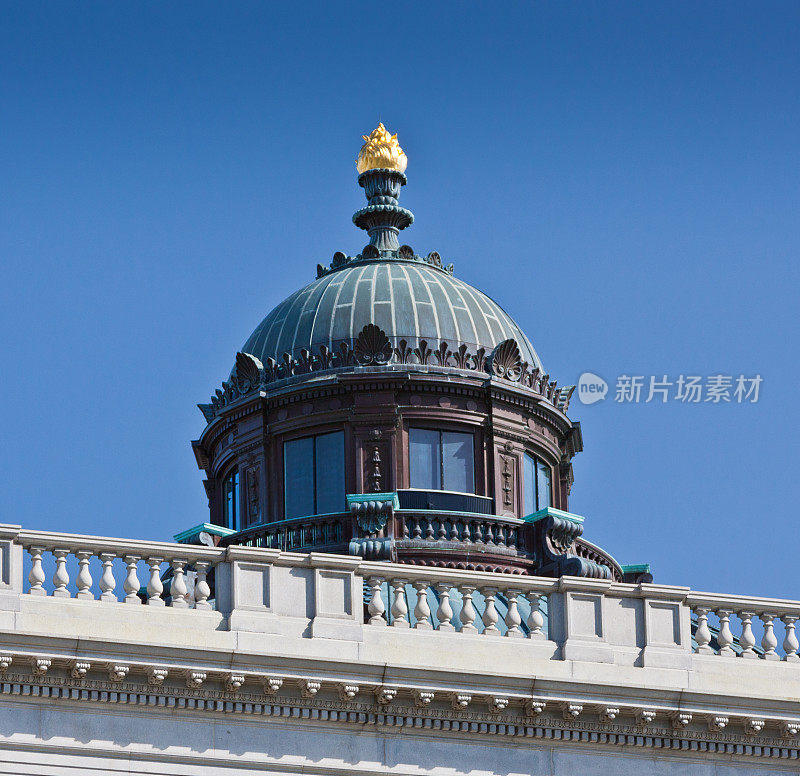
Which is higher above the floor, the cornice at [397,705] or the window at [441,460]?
the window at [441,460]

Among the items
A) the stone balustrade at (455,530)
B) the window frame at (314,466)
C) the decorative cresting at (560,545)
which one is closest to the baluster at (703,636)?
the decorative cresting at (560,545)

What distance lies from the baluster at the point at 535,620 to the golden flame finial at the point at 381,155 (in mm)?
20153

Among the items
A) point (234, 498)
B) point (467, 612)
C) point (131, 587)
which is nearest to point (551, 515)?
point (234, 498)

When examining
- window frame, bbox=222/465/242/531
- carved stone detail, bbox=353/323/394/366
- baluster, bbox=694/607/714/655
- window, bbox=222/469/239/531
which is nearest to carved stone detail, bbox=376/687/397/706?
baluster, bbox=694/607/714/655

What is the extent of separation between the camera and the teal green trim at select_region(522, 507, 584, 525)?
46.1 m

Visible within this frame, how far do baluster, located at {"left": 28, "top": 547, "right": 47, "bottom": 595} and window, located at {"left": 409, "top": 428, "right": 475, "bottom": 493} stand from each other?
15.9 m

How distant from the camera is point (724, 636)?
3456 centimetres

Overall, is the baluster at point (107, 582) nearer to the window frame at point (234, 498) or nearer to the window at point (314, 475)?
the window at point (314, 475)

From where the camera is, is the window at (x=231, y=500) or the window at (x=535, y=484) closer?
the window at (x=535, y=484)

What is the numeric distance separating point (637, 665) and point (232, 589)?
20.7 feet

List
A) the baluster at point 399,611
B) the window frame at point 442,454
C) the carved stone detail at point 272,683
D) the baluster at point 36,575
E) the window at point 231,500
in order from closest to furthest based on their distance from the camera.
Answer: the carved stone detail at point 272,683 < the baluster at point 36,575 < the baluster at point 399,611 < the window frame at point 442,454 < the window at point 231,500

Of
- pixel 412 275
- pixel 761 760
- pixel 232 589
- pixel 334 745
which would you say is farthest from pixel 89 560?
pixel 412 275

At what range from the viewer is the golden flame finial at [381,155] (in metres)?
52.5

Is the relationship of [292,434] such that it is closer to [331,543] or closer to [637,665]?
[331,543]
